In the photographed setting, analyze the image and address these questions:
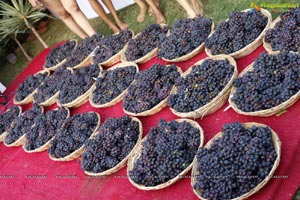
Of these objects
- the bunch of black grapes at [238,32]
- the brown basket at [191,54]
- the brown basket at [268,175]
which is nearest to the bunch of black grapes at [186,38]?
the brown basket at [191,54]

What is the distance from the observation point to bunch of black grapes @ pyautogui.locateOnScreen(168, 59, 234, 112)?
240 cm

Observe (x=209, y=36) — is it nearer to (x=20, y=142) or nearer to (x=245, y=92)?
(x=245, y=92)

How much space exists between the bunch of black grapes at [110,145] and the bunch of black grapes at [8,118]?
1606 mm

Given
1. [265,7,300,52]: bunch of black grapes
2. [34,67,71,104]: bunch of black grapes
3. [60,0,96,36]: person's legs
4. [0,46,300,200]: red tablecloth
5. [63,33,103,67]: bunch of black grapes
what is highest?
[60,0,96,36]: person's legs

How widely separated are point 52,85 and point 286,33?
2581 millimetres

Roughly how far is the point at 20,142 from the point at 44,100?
0.55 metres

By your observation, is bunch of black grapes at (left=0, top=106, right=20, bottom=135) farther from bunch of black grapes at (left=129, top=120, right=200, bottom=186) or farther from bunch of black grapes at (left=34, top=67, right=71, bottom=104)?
bunch of black grapes at (left=129, top=120, right=200, bottom=186)

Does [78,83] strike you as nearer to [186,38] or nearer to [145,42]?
[145,42]

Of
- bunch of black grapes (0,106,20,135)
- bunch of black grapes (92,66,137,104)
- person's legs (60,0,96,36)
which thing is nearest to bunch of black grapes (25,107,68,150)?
bunch of black grapes (92,66,137,104)

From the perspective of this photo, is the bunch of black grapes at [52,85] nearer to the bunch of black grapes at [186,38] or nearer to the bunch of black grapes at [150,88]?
the bunch of black grapes at [150,88]

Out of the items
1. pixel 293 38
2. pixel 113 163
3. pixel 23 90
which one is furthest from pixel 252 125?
pixel 23 90

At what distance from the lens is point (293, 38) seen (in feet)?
7.70

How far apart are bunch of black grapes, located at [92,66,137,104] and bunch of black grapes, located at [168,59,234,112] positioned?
672 millimetres

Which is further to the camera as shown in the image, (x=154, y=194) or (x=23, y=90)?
(x=23, y=90)
